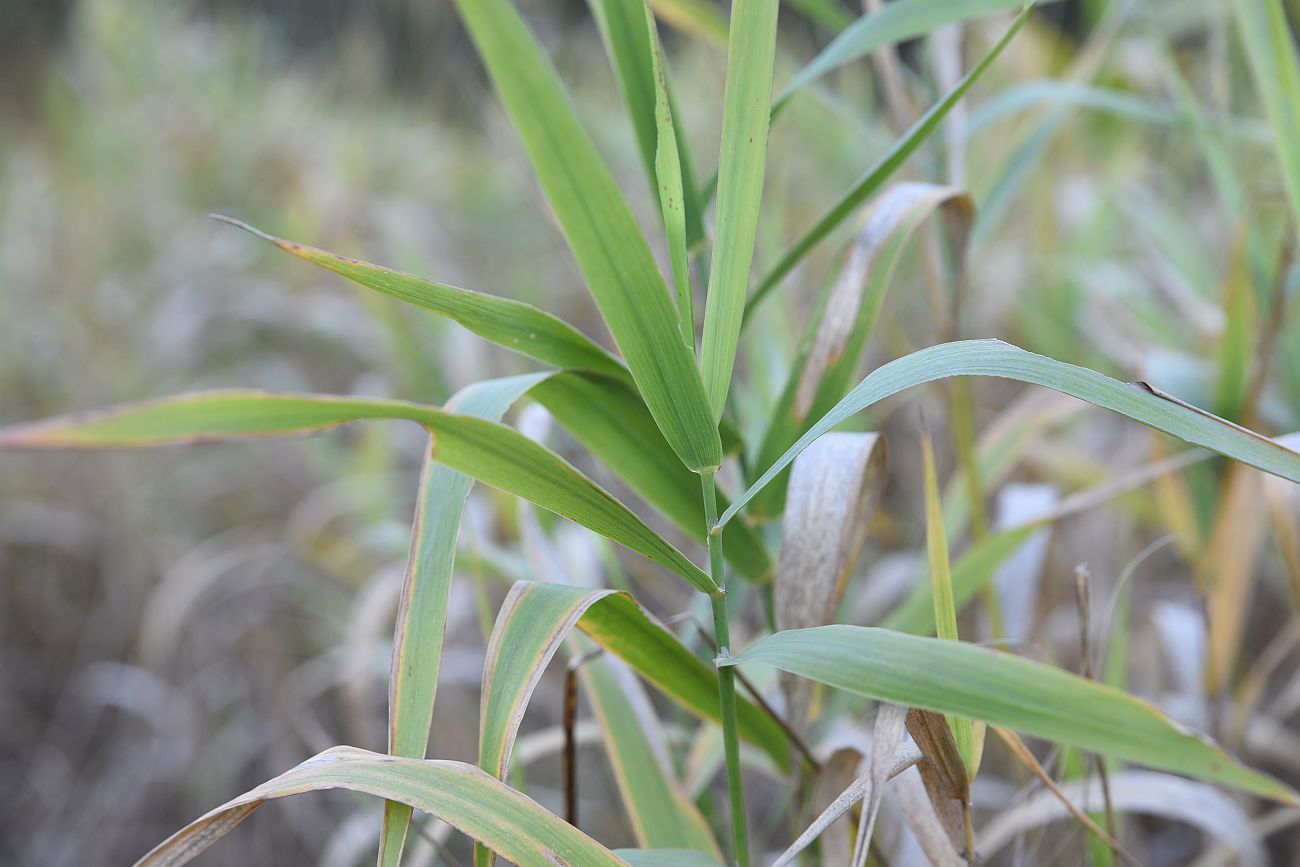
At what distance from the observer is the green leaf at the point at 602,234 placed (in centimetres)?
27

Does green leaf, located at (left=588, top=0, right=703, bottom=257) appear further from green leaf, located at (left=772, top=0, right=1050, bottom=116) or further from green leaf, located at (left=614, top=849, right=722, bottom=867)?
green leaf, located at (left=614, top=849, right=722, bottom=867)

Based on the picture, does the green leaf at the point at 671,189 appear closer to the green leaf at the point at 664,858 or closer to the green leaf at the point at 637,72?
the green leaf at the point at 637,72

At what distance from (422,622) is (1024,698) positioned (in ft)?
0.54

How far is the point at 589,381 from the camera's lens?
0.35 meters

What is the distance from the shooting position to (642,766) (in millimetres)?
394

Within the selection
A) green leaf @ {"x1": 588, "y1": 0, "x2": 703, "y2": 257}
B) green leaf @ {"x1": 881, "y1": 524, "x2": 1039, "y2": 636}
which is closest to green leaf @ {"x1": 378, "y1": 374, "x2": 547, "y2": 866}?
green leaf @ {"x1": 588, "y1": 0, "x2": 703, "y2": 257}

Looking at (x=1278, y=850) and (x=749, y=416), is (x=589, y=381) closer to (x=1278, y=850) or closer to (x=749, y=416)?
(x=749, y=416)

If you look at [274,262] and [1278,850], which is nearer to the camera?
[1278,850]

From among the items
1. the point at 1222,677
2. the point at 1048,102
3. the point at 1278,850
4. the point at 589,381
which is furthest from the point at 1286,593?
the point at 589,381

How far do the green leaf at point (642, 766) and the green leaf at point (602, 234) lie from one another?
164 mm

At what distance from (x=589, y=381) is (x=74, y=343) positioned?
1261mm

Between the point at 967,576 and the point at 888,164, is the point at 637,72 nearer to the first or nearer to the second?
the point at 888,164

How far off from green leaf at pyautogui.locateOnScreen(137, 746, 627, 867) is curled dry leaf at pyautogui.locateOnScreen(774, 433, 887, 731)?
14cm

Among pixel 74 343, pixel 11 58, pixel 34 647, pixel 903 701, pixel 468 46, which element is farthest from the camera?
pixel 11 58
